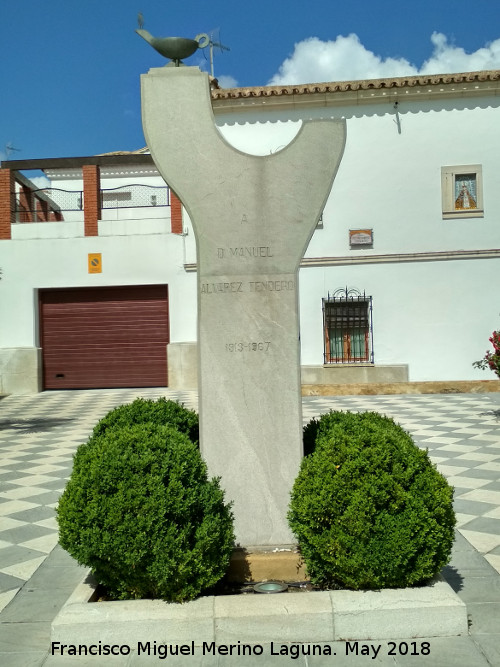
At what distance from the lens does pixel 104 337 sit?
18156 millimetres

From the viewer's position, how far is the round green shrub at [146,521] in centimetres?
328

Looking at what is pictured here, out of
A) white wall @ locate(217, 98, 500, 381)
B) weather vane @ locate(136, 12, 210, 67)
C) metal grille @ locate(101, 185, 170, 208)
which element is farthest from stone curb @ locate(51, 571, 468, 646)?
metal grille @ locate(101, 185, 170, 208)

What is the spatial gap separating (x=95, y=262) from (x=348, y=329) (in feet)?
21.9

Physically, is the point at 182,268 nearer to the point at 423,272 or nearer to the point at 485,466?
the point at 423,272

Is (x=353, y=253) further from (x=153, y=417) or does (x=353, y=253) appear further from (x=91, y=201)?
(x=153, y=417)

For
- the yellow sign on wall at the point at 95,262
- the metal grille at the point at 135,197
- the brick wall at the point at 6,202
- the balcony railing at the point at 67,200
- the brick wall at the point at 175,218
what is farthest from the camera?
the metal grille at the point at 135,197

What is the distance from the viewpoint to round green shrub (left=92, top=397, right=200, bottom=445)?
493cm

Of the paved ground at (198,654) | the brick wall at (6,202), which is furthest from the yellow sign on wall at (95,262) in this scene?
the paved ground at (198,654)

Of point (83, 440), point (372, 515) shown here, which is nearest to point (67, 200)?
point (83, 440)

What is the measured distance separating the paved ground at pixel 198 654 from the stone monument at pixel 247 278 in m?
1.25

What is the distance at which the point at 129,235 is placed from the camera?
1764 cm

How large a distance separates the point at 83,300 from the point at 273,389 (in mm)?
14524

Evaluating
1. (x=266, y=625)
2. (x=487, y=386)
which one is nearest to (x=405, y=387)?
(x=487, y=386)

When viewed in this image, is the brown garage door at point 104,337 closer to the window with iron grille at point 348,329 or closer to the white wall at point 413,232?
the white wall at point 413,232
